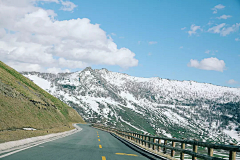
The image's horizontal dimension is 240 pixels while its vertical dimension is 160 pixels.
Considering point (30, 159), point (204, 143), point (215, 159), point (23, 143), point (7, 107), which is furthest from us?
point (7, 107)

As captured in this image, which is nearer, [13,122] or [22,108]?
[13,122]

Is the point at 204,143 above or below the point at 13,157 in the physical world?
above

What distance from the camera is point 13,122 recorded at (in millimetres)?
29812

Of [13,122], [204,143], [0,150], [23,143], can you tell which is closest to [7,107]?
[13,122]

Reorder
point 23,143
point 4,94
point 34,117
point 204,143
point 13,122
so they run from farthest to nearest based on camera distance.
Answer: point 34,117 < point 4,94 < point 13,122 < point 23,143 < point 204,143

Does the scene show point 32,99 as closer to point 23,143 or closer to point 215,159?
point 23,143

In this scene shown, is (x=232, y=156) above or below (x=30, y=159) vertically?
above

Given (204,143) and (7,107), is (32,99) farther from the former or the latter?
(204,143)

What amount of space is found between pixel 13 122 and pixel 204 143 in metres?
26.6

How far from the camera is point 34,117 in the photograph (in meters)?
38.6

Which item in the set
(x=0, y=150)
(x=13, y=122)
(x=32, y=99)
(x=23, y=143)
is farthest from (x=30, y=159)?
(x=32, y=99)

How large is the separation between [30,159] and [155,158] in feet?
23.3

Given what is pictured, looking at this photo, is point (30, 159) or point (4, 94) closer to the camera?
point (30, 159)

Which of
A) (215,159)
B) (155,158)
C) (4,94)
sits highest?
(4,94)
